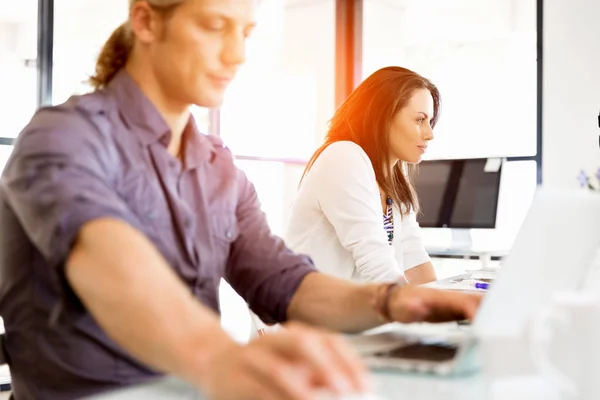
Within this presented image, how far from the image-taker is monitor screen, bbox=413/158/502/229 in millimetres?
4059

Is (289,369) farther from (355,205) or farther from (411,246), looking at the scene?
(411,246)

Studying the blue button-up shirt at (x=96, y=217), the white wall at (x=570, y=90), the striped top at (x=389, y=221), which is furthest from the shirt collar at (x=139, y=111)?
the white wall at (x=570, y=90)

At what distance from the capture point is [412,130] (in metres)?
2.33

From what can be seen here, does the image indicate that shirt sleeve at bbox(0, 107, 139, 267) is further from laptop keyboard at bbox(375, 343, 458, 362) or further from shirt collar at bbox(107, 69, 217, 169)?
laptop keyboard at bbox(375, 343, 458, 362)

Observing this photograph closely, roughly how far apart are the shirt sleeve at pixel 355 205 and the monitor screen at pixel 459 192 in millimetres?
2042

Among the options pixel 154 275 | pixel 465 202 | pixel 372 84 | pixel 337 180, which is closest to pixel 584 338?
pixel 154 275

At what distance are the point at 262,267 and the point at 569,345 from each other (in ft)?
2.06

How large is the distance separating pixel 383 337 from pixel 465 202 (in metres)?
3.25

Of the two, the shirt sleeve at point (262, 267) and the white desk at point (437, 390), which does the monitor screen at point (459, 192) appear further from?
the white desk at point (437, 390)

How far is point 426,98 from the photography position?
2.39 metres

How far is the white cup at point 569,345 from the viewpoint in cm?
70

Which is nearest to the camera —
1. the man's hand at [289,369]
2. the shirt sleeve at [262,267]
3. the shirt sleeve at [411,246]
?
the man's hand at [289,369]

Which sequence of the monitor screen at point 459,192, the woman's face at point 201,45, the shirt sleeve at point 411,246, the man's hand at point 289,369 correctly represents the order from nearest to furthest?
the man's hand at point 289,369 < the woman's face at point 201,45 < the shirt sleeve at point 411,246 < the monitor screen at point 459,192

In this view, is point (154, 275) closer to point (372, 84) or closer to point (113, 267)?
point (113, 267)
